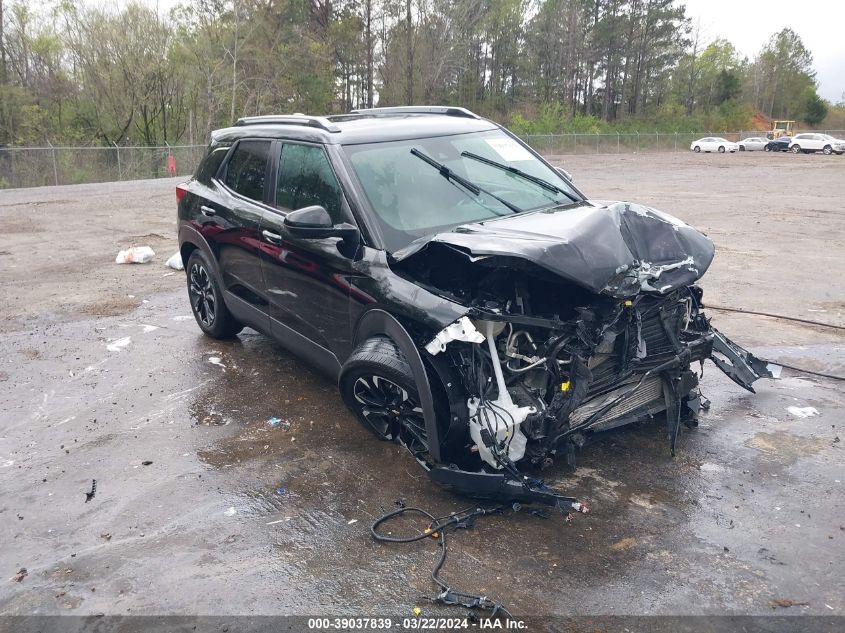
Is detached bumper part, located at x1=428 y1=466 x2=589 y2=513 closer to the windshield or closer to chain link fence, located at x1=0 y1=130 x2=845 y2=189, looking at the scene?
the windshield

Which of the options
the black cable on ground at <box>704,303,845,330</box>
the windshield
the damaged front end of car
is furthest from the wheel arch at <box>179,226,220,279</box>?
the black cable on ground at <box>704,303,845,330</box>

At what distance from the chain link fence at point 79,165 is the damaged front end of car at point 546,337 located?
23828mm

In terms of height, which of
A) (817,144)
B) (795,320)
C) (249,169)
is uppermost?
(817,144)

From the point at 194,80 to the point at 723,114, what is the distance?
55.5m

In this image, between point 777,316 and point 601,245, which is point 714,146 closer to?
point 777,316

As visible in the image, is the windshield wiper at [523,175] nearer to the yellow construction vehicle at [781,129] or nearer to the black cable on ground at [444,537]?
the black cable on ground at [444,537]

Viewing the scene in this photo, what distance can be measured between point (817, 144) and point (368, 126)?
49.9 m

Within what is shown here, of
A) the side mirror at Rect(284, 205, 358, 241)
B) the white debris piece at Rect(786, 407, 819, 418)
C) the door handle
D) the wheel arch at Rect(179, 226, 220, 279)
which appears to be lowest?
the white debris piece at Rect(786, 407, 819, 418)

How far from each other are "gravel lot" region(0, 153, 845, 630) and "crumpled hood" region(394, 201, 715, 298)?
3.85 feet

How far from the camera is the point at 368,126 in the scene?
5.16 metres

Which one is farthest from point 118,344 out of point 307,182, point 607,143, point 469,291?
point 607,143

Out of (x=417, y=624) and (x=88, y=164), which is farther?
(x=88, y=164)

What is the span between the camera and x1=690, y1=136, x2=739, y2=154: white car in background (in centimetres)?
5203

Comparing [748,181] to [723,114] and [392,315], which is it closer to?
[392,315]
